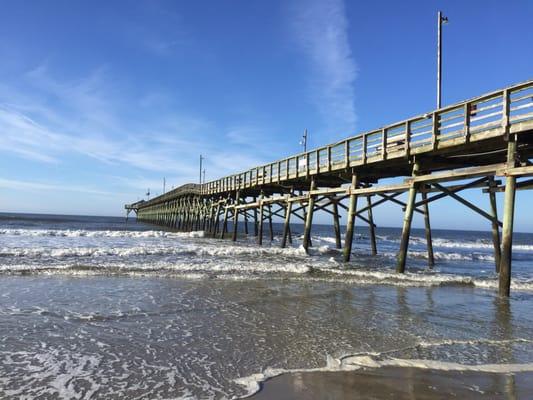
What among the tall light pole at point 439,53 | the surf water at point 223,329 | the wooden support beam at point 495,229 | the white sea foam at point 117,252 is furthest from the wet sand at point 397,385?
the white sea foam at point 117,252

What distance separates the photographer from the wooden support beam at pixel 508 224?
Result: 8.91 metres

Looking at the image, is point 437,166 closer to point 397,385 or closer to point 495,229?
point 495,229

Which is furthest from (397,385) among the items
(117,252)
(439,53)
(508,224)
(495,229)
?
(117,252)

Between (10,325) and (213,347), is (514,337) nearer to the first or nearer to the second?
(213,347)

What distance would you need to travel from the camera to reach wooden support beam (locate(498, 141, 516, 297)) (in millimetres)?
8906

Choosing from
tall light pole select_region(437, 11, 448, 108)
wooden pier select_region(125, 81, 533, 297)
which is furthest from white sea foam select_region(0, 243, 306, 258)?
tall light pole select_region(437, 11, 448, 108)

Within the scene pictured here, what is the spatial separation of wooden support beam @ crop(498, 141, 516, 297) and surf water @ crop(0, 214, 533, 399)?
412 mm

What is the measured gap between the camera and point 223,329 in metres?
6.16

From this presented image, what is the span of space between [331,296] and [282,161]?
1226cm

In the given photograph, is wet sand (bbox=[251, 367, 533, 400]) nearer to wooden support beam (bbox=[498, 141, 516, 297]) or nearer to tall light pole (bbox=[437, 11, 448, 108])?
wooden support beam (bbox=[498, 141, 516, 297])

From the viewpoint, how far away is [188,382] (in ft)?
13.6

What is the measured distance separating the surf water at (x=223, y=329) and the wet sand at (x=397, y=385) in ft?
0.72

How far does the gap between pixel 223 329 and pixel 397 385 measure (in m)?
2.78

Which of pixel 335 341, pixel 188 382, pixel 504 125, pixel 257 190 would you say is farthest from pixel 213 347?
pixel 257 190
